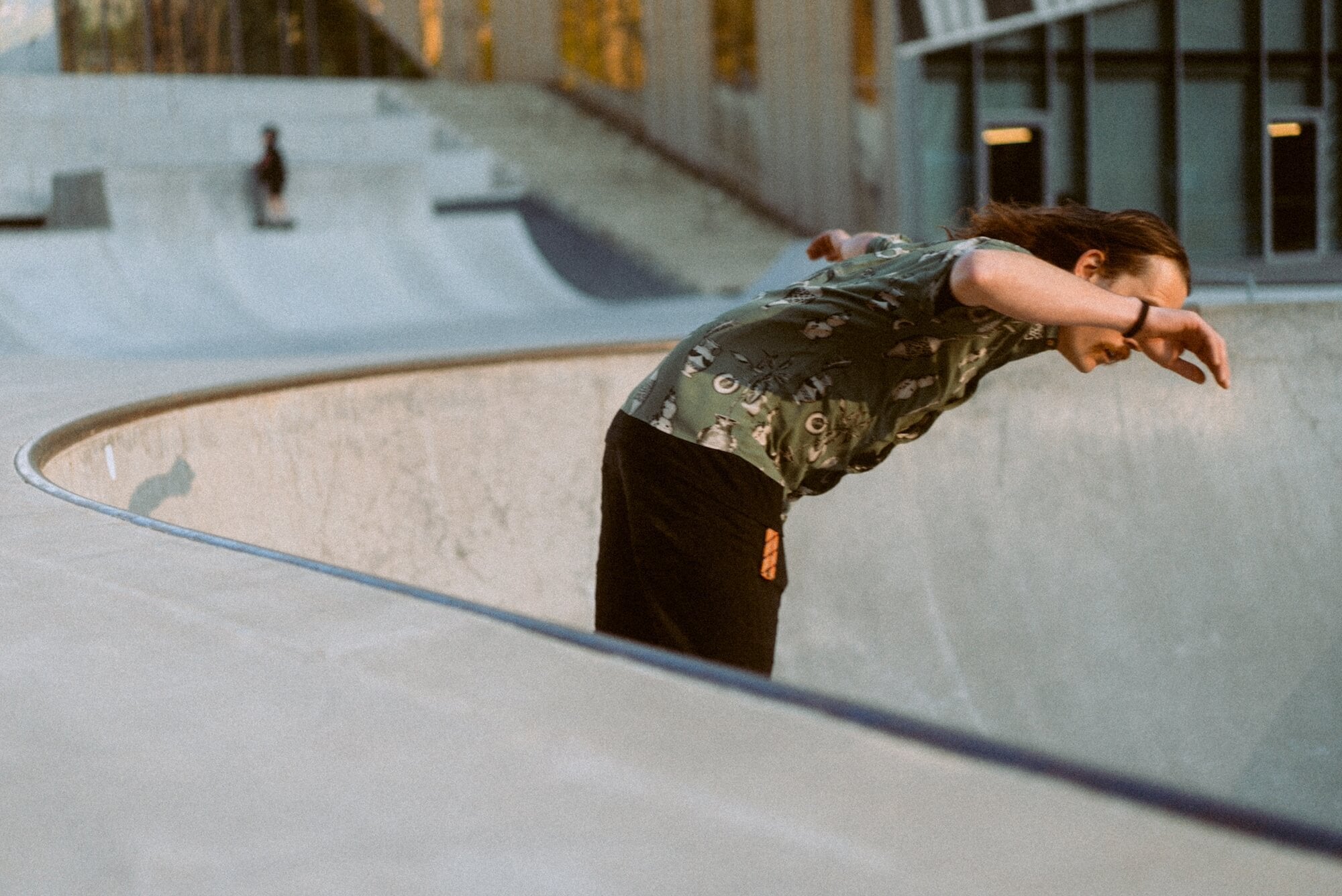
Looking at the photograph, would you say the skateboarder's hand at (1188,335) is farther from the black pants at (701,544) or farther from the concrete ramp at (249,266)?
the concrete ramp at (249,266)

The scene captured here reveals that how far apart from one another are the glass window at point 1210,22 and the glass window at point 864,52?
421 cm

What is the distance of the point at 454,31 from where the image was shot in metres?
28.3

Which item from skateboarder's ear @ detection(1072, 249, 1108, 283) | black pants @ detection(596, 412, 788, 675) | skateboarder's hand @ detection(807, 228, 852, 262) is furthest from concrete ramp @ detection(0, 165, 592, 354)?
skateboarder's ear @ detection(1072, 249, 1108, 283)

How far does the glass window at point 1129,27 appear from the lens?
1994 cm

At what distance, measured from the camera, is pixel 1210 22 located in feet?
65.6

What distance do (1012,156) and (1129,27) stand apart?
A: 7.72ft

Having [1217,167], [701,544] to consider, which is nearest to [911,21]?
[1217,167]

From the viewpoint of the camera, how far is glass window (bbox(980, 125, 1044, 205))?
2008 centimetres

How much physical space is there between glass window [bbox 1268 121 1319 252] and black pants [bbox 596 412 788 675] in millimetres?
19663

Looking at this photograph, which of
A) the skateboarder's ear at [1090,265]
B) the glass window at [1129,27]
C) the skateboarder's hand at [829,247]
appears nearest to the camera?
the skateboarder's ear at [1090,265]

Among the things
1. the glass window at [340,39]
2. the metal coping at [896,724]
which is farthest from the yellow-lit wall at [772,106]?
the metal coping at [896,724]

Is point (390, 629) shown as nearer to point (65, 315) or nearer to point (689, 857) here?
point (689, 857)

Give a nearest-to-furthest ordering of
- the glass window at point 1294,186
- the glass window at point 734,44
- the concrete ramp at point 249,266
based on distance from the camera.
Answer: the concrete ramp at point 249,266, the glass window at point 1294,186, the glass window at point 734,44

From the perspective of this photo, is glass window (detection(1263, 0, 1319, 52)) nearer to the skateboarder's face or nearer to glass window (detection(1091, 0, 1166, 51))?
glass window (detection(1091, 0, 1166, 51))
